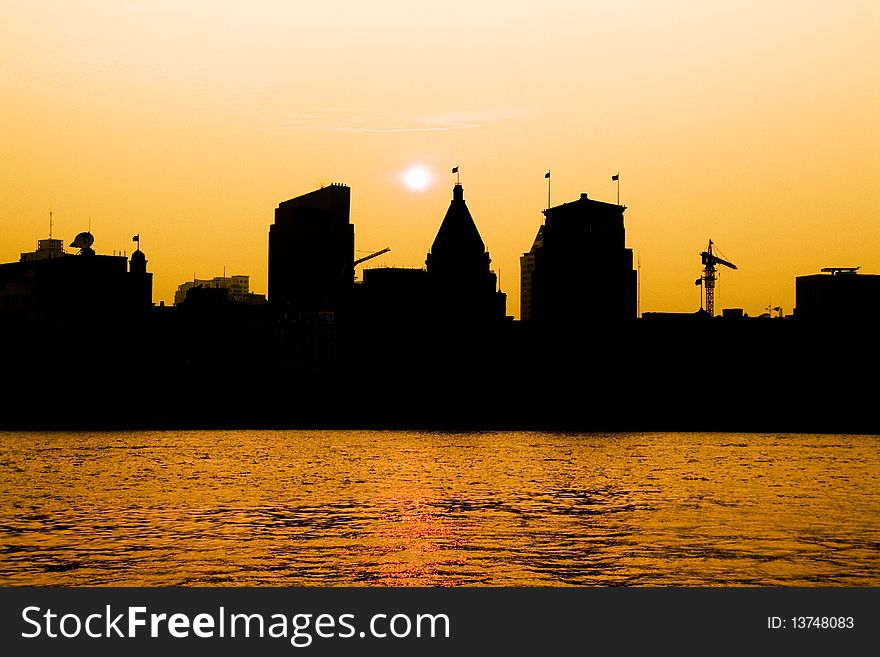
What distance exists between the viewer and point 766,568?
5572cm

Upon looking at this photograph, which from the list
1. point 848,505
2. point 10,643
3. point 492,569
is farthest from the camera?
point 848,505

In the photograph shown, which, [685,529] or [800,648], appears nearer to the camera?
[800,648]

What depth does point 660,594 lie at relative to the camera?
47.1 metres

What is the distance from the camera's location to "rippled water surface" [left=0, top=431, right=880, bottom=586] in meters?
54.3

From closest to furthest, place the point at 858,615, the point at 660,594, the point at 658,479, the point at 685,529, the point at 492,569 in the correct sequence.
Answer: the point at 858,615, the point at 660,594, the point at 492,569, the point at 685,529, the point at 658,479

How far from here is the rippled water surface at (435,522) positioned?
54.3m

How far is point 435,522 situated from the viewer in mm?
76125

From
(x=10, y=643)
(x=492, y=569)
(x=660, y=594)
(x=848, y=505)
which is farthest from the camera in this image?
(x=848, y=505)

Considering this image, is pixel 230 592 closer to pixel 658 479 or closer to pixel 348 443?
pixel 658 479

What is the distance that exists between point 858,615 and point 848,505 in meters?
51.9

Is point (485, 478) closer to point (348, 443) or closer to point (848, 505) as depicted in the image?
point (848, 505)

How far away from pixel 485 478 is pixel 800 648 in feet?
273

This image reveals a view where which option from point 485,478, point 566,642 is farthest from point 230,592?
point 485,478

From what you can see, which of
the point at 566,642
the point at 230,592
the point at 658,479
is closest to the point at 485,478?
the point at 658,479
